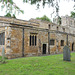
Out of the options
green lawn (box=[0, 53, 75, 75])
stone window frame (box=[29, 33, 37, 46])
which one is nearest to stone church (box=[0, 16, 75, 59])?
stone window frame (box=[29, 33, 37, 46])

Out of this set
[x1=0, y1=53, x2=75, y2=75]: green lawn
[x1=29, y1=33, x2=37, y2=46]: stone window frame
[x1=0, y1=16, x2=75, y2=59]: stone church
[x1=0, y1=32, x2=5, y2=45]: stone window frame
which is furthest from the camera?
[x1=29, y1=33, x2=37, y2=46]: stone window frame

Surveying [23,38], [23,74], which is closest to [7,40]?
[23,38]

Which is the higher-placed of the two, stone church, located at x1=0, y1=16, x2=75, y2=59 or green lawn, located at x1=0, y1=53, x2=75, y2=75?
stone church, located at x1=0, y1=16, x2=75, y2=59

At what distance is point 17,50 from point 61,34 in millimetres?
11658

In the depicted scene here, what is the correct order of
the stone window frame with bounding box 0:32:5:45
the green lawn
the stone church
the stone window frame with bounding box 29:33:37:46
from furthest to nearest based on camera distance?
the stone window frame with bounding box 29:33:37:46
the stone window frame with bounding box 0:32:5:45
the stone church
the green lawn

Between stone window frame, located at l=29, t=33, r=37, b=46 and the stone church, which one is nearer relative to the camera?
the stone church

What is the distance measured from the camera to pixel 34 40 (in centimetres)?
1605

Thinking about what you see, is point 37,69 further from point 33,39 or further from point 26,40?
point 33,39

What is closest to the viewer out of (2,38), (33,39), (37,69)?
(37,69)

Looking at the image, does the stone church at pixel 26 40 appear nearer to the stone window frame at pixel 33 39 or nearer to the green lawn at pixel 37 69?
the stone window frame at pixel 33 39

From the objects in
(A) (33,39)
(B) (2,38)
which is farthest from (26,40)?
(B) (2,38)

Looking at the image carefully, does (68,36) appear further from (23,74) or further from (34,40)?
(23,74)

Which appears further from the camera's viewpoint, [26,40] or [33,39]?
[33,39]

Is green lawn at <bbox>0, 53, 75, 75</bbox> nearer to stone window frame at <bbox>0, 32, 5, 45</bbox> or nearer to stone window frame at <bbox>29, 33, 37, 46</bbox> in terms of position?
stone window frame at <bbox>0, 32, 5, 45</bbox>
